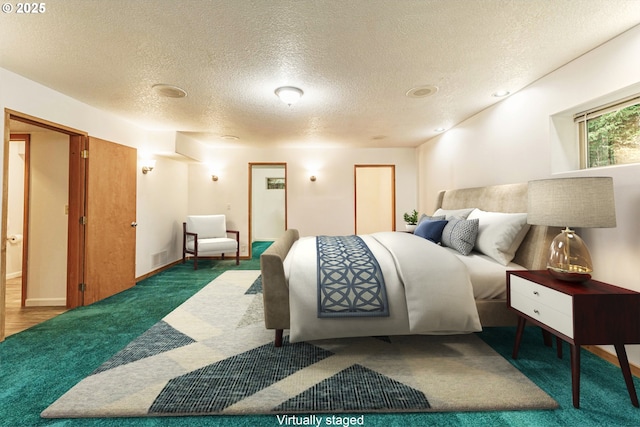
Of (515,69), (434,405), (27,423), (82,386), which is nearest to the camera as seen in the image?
(27,423)

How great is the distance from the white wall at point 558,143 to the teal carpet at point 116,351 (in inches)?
21.0

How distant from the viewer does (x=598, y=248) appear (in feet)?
A: 6.63

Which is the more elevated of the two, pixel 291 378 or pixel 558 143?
pixel 558 143

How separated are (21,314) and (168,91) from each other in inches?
116

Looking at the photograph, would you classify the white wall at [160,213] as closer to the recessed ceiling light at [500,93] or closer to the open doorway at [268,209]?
the open doorway at [268,209]

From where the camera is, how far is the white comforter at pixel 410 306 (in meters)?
1.83

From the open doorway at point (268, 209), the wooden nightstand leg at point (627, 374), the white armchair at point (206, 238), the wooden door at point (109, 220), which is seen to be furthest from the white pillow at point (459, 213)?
the open doorway at point (268, 209)

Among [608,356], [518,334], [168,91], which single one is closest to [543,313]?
[518,334]

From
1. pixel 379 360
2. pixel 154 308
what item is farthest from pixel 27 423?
pixel 379 360

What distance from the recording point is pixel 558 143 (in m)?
2.40

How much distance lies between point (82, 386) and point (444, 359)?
8.07 ft

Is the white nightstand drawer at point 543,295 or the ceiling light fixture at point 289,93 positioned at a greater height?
the ceiling light fixture at point 289,93

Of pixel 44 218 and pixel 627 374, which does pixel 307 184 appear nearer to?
pixel 44 218

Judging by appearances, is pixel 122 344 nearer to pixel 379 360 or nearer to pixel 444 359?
pixel 379 360
